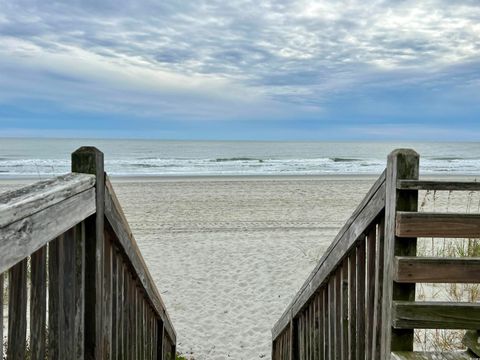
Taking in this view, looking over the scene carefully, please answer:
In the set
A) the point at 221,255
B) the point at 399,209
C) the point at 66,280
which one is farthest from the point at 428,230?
the point at 221,255

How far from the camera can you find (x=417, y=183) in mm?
1897

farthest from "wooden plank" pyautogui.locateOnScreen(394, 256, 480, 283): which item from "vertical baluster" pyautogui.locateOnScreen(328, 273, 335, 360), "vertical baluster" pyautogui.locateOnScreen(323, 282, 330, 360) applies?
"vertical baluster" pyautogui.locateOnScreen(323, 282, 330, 360)

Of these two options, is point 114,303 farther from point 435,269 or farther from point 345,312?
point 435,269

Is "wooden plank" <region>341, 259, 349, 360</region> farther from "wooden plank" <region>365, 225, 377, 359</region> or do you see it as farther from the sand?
the sand

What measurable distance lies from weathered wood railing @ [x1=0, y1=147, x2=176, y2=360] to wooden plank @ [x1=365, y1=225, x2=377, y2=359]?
1296mm

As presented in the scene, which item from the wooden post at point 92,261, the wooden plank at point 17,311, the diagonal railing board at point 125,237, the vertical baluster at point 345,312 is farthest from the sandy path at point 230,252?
the wooden plank at point 17,311

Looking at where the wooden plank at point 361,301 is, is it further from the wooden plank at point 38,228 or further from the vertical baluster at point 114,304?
the wooden plank at point 38,228

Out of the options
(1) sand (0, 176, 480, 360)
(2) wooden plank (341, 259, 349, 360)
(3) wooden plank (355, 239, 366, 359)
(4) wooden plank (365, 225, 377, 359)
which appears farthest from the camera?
(1) sand (0, 176, 480, 360)

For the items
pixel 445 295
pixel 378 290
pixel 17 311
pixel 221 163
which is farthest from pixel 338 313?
pixel 221 163

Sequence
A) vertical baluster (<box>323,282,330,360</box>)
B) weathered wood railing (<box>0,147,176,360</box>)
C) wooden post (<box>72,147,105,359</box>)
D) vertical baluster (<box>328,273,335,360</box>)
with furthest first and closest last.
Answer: vertical baluster (<box>323,282,330,360</box>), vertical baluster (<box>328,273,335,360</box>), wooden post (<box>72,147,105,359</box>), weathered wood railing (<box>0,147,176,360</box>)

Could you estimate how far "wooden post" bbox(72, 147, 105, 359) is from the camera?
6.04 feet

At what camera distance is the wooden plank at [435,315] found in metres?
1.97

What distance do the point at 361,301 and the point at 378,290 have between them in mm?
248

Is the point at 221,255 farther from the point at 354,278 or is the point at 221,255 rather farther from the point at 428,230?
the point at 428,230
